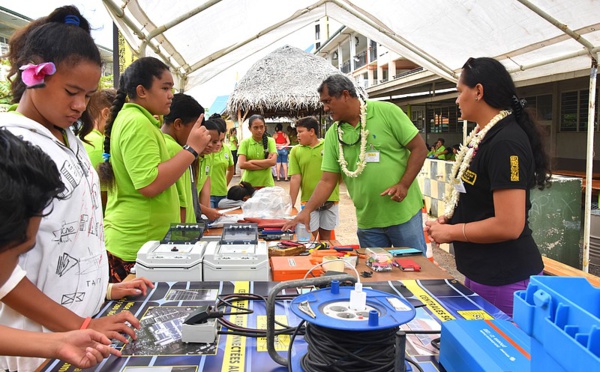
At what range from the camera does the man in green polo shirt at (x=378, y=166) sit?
9.85ft

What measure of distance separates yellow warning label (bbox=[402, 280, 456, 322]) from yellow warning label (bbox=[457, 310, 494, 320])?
4cm

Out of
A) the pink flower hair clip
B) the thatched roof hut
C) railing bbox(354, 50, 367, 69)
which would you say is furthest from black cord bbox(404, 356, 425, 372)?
railing bbox(354, 50, 367, 69)

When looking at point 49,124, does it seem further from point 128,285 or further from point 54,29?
point 128,285

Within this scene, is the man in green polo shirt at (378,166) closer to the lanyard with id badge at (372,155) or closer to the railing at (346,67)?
the lanyard with id badge at (372,155)

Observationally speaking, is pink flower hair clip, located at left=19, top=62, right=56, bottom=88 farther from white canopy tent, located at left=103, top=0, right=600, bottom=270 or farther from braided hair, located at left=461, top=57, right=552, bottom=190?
white canopy tent, located at left=103, top=0, right=600, bottom=270

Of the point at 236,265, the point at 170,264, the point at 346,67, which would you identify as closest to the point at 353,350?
the point at 236,265

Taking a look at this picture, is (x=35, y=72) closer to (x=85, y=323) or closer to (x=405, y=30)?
(x=85, y=323)

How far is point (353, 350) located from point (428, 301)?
746 mm

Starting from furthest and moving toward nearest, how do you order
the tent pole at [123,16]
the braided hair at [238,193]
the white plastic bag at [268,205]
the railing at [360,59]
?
the railing at [360,59], the braided hair at [238,193], the white plastic bag at [268,205], the tent pole at [123,16]

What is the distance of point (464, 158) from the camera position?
6.82ft

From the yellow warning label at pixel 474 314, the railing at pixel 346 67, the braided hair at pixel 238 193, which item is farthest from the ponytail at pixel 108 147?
the railing at pixel 346 67

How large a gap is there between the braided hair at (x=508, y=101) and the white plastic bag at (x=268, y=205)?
206 cm

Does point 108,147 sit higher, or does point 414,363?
point 108,147

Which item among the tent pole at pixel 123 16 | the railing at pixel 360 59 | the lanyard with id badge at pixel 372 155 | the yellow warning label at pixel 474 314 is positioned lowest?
the yellow warning label at pixel 474 314
